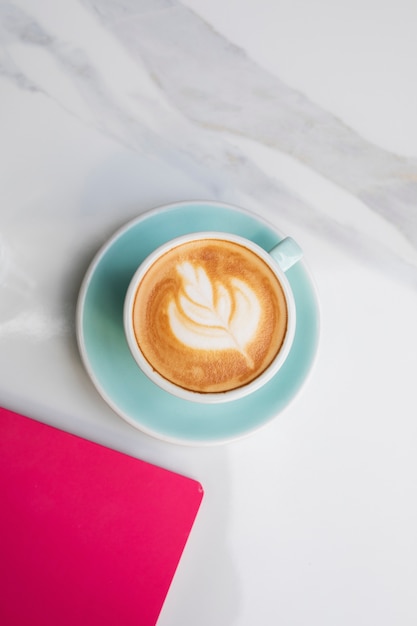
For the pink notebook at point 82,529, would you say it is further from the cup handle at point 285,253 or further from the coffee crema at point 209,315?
the cup handle at point 285,253

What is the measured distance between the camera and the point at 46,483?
0.82m

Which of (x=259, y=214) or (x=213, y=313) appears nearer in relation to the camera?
(x=213, y=313)

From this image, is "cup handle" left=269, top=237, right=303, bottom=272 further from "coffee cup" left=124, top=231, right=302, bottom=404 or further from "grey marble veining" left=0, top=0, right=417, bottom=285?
"grey marble veining" left=0, top=0, right=417, bottom=285

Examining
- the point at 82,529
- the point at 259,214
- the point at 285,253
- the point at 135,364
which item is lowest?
the point at 82,529

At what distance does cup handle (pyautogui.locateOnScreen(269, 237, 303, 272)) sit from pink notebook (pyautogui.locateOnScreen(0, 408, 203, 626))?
0.34 meters

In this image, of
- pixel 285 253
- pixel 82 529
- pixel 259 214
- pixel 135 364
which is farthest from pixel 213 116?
pixel 82 529

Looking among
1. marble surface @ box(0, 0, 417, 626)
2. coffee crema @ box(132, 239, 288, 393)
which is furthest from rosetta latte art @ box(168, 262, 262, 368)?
marble surface @ box(0, 0, 417, 626)

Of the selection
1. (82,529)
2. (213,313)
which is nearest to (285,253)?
(213,313)

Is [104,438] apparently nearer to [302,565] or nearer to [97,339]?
[97,339]

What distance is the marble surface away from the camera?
0.85 metres

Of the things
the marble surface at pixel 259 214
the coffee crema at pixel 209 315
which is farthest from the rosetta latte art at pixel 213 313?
the marble surface at pixel 259 214

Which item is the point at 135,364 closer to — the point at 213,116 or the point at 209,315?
the point at 209,315

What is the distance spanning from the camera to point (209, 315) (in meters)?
0.74

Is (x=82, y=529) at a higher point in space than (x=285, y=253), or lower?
lower
